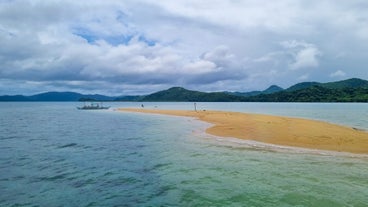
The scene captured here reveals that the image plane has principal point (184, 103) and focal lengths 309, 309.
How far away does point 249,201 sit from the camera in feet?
44.3

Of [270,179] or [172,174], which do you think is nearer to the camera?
[270,179]

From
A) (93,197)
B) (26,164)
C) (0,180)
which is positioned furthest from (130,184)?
(26,164)

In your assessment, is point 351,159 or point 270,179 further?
point 351,159

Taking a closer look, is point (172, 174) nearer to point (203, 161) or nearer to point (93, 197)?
point (203, 161)

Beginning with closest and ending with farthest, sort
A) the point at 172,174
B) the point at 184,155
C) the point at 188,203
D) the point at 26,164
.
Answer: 1. the point at 188,203
2. the point at 172,174
3. the point at 26,164
4. the point at 184,155

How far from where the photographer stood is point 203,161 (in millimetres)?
21828

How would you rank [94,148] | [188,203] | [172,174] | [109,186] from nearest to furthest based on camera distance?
1. [188,203]
2. [109,186]
3. [172,174]
4. [94,148]

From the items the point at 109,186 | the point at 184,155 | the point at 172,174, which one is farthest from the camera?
the point at 184,155

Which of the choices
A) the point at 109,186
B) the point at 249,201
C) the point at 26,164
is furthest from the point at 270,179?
the point at 26,164

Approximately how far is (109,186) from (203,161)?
25.9 ft

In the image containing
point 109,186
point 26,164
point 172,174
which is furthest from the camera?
point 26,164

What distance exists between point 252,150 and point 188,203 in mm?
13528

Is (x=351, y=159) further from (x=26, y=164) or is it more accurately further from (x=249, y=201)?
(x=26, y=164)

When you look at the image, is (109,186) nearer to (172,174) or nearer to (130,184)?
(130,184)
